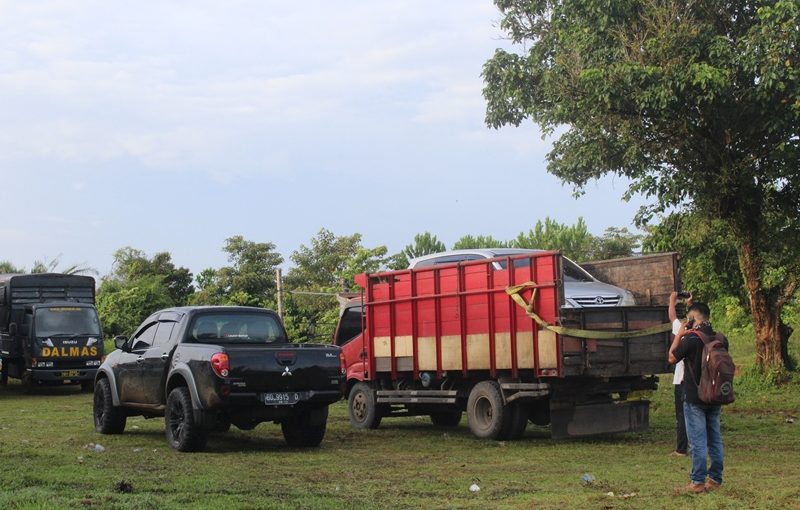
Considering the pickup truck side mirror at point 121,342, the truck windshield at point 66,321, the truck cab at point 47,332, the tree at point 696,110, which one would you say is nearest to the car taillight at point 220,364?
the pickup truck side mirror at point 121,342

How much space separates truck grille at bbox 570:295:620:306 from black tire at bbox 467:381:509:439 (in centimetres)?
156

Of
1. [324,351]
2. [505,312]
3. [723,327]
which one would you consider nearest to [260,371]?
[324,351]

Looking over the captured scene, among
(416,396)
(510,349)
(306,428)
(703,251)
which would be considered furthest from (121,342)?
(703,251)

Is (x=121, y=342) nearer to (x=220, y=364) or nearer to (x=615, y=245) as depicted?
(x=220, y=364)

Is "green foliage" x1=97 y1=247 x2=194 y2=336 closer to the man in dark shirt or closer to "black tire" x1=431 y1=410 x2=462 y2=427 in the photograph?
"black tire" x1=431 y1=410 x2=462 y2=427

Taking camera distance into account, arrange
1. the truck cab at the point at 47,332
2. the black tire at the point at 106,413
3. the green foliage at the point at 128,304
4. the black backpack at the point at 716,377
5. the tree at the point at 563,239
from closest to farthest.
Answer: the black backpack at the point at 716,377 → the black tire at the point at 106,413 → the truck cab at the point at 47,332 → the green foliage at the point at 128,304 → the tree at the point at 563,239

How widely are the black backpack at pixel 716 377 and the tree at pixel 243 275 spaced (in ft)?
136

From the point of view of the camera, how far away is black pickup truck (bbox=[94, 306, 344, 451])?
12.2 metres

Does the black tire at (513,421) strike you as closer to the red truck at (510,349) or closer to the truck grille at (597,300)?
the red truck at (510,349)

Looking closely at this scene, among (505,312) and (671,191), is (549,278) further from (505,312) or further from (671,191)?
(671,191)

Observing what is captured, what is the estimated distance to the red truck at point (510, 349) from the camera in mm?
12828

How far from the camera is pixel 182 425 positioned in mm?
12594

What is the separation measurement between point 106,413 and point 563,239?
59.9 metres

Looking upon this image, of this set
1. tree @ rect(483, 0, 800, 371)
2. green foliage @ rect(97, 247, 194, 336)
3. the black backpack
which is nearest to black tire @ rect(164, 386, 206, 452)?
the black backpack
